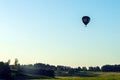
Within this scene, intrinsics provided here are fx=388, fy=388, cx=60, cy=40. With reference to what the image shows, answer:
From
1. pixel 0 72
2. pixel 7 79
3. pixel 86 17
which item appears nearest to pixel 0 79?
pixel 7 79

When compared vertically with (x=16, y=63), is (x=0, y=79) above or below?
below

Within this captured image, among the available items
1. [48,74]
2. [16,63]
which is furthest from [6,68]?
[16,63]

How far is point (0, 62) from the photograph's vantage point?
4722 inches

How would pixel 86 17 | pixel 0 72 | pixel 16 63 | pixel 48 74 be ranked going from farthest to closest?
pixel 16 63 < pixel 48 74 < pixel 0 72 < pixel 86 17

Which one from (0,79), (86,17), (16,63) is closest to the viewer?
(86,17)

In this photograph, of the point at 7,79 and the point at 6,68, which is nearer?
the point at 7,79

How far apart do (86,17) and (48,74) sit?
9169cm

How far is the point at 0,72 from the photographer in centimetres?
11462

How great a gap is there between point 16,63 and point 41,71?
15286 millimetres

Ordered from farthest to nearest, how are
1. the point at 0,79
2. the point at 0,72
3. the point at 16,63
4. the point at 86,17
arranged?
the point at 16,63 → the point at 0,72 → the point at 0,79 → the point at 86,17

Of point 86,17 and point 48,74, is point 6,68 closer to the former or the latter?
point 48,74

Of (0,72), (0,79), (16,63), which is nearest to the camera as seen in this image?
(0,79)

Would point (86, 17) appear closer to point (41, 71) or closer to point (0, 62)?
point (0, 62)

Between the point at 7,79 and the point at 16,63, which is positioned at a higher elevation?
the point at 16,63
